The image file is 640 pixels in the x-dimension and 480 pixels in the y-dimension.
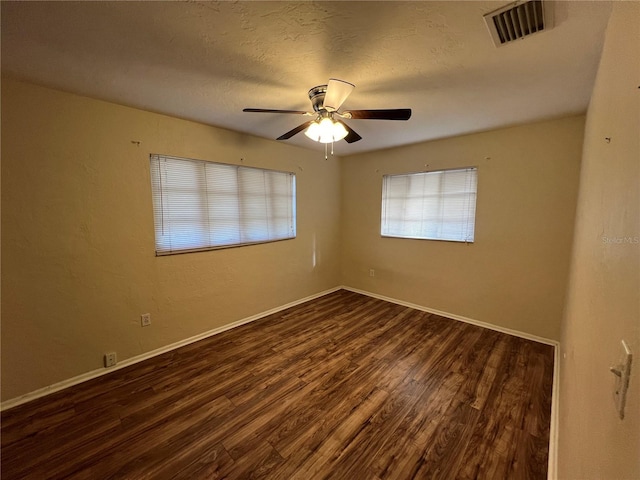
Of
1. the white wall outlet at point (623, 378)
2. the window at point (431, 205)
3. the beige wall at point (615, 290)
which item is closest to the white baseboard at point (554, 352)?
the beige wall at point (615, 290)

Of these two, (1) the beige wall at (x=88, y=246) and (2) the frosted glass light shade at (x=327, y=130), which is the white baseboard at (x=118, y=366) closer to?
(1) the beige wall at (x=88, y=246)

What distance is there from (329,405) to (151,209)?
2.39 metres

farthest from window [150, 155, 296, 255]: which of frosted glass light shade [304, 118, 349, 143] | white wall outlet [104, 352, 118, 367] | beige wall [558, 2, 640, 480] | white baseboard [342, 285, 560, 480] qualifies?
beige wall [558, 2, 640, 480]

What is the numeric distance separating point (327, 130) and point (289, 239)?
81.2 inches

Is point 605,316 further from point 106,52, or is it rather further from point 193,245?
point 193,245

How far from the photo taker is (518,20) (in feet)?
4.10

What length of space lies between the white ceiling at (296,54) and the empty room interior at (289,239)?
16 mm

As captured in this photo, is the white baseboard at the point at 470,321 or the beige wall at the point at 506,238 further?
the white baseboard at the point at 470,321

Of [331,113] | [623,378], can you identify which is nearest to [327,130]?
[331,113]

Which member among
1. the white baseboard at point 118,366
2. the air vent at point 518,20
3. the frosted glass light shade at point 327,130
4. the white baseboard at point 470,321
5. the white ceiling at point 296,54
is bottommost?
the white baseboard at point 118,366

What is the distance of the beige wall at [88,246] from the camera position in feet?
6.14

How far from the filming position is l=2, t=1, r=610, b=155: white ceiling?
1217mm

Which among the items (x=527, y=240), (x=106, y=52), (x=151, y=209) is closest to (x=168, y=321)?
(x=151, y=209)

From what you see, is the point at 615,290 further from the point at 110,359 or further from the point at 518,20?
the point at 110,359
